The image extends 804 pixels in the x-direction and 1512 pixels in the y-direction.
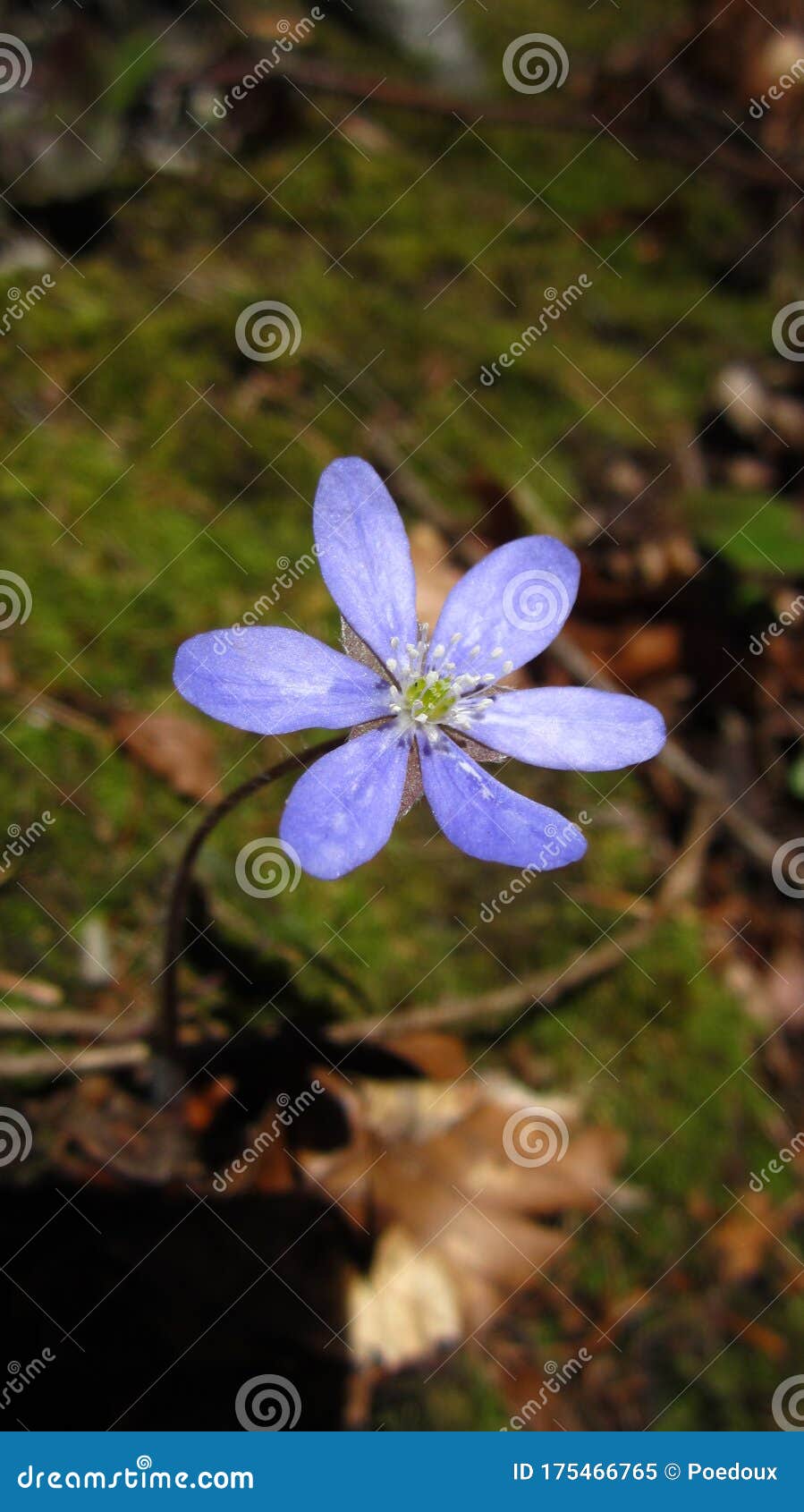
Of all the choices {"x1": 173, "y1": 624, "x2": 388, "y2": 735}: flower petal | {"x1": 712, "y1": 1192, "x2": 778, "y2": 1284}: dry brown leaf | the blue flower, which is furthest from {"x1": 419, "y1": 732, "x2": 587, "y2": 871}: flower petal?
{"x1": 712, "y1": 1192, "x2": 778, "y2": 1284}: dry brown leaf

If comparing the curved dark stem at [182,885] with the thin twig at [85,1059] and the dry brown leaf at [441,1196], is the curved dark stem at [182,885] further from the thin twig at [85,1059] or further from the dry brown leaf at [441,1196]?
the dry brown leaf at [441,1196]

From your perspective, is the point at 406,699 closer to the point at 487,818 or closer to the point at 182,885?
the point at 487,818

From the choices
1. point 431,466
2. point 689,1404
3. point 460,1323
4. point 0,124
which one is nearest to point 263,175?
point 0,124

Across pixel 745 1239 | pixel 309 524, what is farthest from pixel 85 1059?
pixel 745 1239

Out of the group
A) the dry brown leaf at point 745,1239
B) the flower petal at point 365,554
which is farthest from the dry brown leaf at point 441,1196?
the flower petal at point 365,554

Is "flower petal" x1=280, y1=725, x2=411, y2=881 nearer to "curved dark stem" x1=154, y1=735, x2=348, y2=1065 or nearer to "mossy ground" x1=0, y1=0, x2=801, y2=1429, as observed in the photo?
"curved dark stem" x1=154, y1=735, x2=348, y2=1065

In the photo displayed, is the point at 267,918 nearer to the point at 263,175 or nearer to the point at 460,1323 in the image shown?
the point at 460,1323
